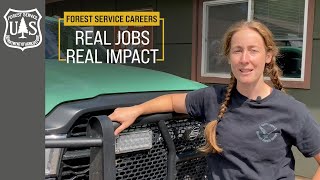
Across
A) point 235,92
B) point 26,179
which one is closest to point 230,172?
point 235,92

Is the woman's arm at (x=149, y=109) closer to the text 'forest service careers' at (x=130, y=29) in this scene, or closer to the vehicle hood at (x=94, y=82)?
the vehicle hood at (x=94, y=82)

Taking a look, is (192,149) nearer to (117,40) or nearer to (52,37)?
(52,37)

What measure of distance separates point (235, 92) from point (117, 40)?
7.25 metres

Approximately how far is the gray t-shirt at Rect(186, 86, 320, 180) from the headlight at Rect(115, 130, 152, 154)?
1.17 feet

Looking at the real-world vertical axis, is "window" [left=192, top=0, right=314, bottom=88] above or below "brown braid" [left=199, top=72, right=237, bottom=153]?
above

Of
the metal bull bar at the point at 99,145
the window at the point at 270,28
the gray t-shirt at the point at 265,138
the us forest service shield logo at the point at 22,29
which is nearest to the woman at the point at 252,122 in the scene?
the gray t-shirt at the point at 265,138

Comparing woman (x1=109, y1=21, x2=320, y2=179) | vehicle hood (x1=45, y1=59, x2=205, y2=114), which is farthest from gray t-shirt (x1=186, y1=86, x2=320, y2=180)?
vehicle hood (x1=45, y1=59, x2=205, y2=114)

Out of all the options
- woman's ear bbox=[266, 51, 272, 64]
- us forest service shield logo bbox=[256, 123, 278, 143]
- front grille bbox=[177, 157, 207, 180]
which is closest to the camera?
us forest service shield logo bbox=[256, 123, 278, 143]

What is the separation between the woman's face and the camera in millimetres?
2074

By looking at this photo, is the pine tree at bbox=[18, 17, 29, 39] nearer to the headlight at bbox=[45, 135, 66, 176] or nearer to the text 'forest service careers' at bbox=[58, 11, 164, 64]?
the headlight at bbox=[45, 135, 66, 176]

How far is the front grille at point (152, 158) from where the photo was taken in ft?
6.59

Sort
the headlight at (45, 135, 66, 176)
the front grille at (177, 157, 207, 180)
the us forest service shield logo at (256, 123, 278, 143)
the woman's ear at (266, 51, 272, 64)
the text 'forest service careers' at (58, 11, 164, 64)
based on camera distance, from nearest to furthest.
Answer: the headlight at (45, 135, 66, 176)
the us forest service shield logo at (256, 123, 278, 143)
the woman's ear at (266, 51, 272, 64)
the front grille at (177, 157, 207, 180)
the text 'forest service careers' at (58, 11, 164, 64)

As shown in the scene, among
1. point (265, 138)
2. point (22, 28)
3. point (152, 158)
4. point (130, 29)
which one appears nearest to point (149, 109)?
point (152, 158)

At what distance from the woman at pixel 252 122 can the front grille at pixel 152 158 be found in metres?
0.18
